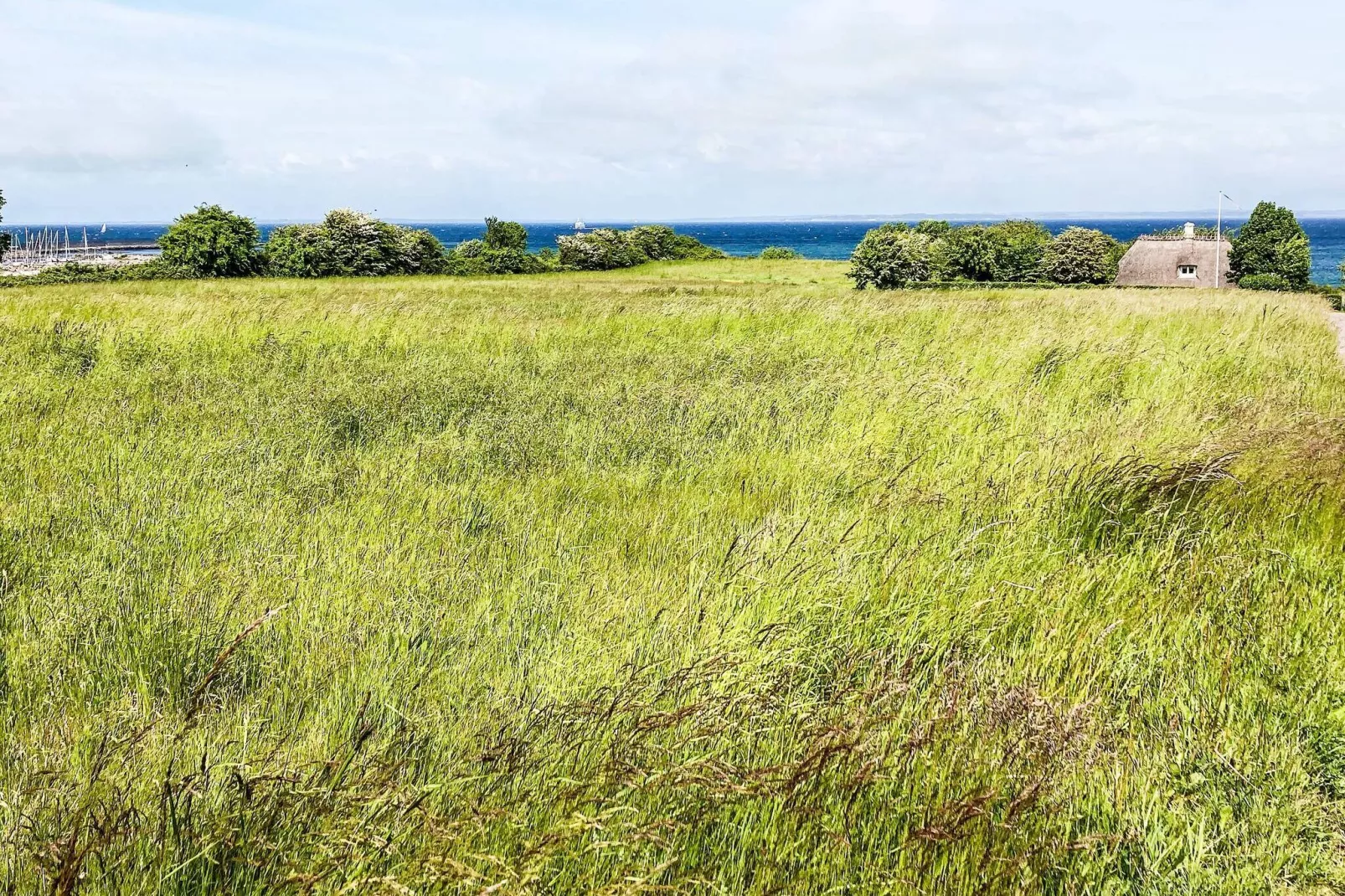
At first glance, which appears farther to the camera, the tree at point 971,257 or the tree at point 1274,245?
the tree at point 971,257

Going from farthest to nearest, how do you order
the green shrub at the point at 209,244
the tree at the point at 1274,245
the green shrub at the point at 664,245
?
the green shrub at the point at 664,245 → the tree at the point at 1274,245 → the green shrub at the point at 209,244

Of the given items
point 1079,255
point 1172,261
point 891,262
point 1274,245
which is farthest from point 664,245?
point 1274,245

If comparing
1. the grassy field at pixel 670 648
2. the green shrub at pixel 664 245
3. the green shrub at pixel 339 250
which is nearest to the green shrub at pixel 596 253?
the green shrub at pixel 664 245

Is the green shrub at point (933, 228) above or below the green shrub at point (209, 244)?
above

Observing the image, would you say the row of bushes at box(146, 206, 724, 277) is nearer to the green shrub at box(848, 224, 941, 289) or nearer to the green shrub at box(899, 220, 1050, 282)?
the green shrub at box(848, 224, 941, 289)

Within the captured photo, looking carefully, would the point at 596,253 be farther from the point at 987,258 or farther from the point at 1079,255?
the point at 1079,255

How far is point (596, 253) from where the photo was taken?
74.6 metres

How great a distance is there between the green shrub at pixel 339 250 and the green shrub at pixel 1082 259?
50.4 metres

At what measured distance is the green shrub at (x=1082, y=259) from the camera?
6397cm

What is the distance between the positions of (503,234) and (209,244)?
1180 inches

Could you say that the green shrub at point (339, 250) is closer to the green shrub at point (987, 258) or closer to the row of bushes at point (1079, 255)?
the row of bushes at point (1079, 255)

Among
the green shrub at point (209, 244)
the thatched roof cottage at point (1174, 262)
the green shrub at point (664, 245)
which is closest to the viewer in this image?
the green shrub at point (209, 244)

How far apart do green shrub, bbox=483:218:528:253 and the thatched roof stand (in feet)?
179

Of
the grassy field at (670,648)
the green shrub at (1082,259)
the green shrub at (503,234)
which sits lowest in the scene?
the grassy field at (670,648)
